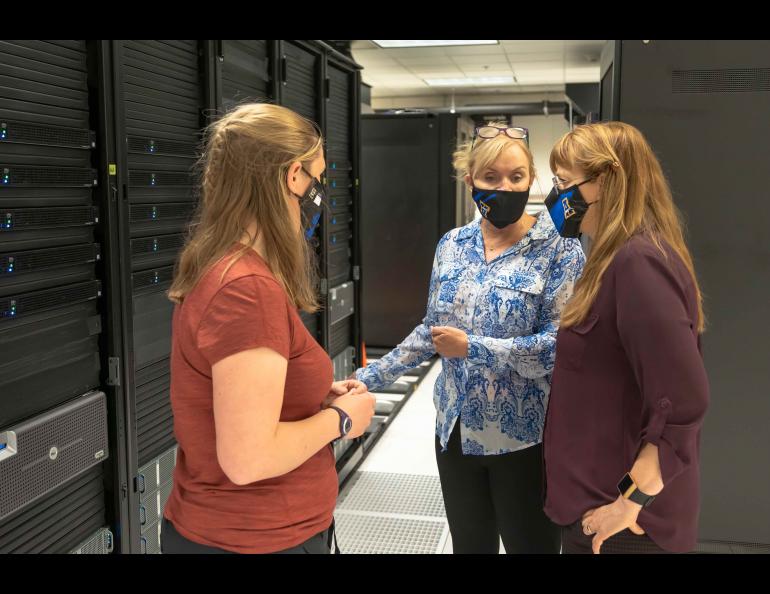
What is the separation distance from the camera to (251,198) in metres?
1.24

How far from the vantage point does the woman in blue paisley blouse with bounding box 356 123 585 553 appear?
1938 millimetres

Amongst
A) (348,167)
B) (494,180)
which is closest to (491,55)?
(348,167)

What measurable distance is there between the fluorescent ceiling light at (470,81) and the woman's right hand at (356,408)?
→ 34.7ft

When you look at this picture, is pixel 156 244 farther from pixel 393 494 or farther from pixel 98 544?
pixel 393 494

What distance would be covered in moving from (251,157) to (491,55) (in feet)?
28.5

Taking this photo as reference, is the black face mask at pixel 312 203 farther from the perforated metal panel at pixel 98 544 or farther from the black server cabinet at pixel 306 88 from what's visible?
the black server cabinet at pixel 306 88

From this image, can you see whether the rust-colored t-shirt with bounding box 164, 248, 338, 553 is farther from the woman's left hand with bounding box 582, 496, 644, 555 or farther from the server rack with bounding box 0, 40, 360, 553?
the server rack with bounding box 0, 40, 360, 553

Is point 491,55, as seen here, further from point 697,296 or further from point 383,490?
point 697,296

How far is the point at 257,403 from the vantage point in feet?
3.64

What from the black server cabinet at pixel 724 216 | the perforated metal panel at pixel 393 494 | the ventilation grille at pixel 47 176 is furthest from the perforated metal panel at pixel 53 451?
the black server cabinet at pixel 724 216

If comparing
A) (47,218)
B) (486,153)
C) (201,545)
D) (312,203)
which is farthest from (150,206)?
(201,545)

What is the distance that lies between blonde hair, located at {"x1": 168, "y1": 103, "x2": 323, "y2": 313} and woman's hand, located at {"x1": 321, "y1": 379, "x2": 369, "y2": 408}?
23 centimetres

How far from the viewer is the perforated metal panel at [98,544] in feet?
6.56

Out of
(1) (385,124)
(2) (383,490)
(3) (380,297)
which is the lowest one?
(2) (383,490)
